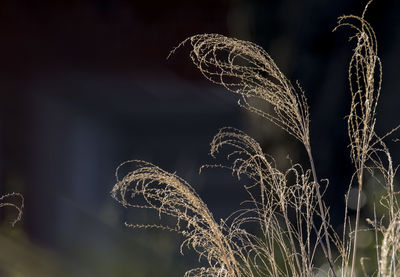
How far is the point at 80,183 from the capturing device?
2.84m

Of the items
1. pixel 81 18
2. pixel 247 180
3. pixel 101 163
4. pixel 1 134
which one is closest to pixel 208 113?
pixel 247 180

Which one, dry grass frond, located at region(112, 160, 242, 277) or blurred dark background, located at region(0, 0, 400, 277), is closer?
dry grass frond, located at region(112, 160, 242, 277)

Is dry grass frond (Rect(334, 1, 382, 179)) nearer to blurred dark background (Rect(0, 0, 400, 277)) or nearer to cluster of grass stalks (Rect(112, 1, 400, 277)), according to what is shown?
cluster of grass stalks (Rect(112, 1, 400, 277))

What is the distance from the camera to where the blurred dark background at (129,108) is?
2.79m

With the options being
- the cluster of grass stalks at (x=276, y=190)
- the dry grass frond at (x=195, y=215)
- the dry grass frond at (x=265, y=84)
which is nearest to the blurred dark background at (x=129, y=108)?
the cluster of grass stalks at (x=276, y=190)

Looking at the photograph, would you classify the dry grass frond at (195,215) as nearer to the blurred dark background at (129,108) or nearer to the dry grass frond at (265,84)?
the dry grass frond at (265,84)

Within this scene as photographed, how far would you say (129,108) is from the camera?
2.83 meters

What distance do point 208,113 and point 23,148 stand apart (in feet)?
2.87

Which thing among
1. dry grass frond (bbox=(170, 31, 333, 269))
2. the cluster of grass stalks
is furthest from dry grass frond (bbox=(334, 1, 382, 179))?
dry grass frond (bbox=(170, 31, 333, 269))

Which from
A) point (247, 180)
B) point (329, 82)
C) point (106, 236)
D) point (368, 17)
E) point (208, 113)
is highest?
point (368, 17)

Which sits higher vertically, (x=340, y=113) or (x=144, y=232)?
(x=340, y=113)

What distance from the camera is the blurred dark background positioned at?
9.16 feet

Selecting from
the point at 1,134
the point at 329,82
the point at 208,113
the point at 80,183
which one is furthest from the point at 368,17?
the point at 1,134

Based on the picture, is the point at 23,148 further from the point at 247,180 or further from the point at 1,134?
the point at 247,180
